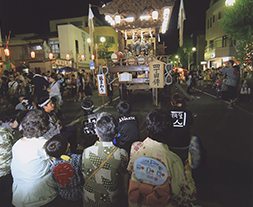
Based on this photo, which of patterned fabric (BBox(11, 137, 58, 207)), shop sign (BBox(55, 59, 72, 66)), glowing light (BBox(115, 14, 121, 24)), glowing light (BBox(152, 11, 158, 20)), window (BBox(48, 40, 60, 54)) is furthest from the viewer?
window (BBox(48, 40, 60, 54))

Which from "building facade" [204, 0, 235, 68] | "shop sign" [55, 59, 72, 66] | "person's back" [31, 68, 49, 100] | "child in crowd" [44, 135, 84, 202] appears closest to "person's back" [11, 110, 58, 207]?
"child in crowd" [44, 135, 84, 202]

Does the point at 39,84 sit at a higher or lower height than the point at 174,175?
higher

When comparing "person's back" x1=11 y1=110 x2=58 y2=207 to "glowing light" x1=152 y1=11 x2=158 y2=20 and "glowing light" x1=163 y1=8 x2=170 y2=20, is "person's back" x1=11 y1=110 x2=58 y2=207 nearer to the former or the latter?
"glowing light" x1=152 y1=11 x2=158 y2=20

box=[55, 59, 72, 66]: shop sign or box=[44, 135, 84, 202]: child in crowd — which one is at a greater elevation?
box=[55, 59, 72, 66]: shop sign

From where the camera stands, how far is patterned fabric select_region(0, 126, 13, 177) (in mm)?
2658

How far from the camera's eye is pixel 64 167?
2152 millimetres

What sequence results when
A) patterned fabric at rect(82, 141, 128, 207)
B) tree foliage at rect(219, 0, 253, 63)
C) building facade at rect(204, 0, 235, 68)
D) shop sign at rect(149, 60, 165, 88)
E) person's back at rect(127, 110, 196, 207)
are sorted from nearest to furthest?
person's back at rect(127, 110, 196, 207), patterned fabric at rect(82, 141, 128, 207), shop sign at rect(149, 60, 165, 88), tree foliage at rect(219, 0, 253, 63), building facade at rect(204, 0, 235, 68)

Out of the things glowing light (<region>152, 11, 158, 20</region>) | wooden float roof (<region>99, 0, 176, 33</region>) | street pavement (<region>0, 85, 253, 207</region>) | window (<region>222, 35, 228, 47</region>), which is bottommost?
street pavement (<region>0, 85, 253, 207</region>)

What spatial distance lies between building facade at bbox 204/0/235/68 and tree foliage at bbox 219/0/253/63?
1438 centimetres

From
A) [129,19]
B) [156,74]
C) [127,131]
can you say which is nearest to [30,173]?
[127,131]

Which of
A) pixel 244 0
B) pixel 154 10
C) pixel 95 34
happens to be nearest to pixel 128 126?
pixel 154 10

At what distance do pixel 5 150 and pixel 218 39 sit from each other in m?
29.9

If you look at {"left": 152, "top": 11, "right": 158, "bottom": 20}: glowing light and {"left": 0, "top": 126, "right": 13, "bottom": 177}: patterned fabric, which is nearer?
{"left": 0, "top": 126, "right": 13, "bottom": 177}: patterned fabric

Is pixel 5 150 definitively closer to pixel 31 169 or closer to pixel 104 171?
pixel 31 169
